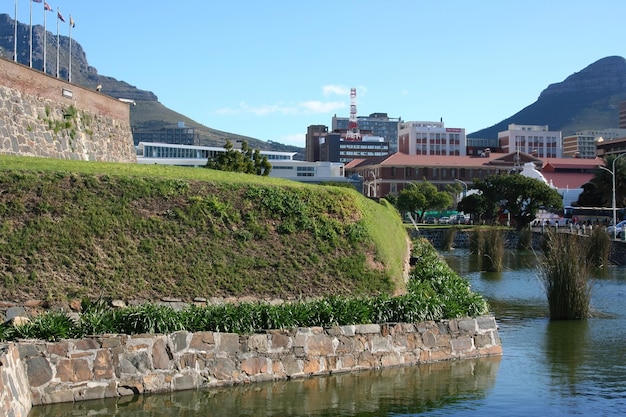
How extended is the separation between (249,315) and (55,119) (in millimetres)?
15107

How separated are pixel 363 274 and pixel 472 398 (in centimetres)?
447

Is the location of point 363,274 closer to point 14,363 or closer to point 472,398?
point 472,398

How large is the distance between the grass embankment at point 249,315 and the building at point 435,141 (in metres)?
144

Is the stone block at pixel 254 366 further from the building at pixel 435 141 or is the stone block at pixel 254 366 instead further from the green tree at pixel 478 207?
the building at pixel 435 141

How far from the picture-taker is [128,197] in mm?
16906

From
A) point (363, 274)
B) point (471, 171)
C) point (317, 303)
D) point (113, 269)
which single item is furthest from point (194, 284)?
point (471, 171)

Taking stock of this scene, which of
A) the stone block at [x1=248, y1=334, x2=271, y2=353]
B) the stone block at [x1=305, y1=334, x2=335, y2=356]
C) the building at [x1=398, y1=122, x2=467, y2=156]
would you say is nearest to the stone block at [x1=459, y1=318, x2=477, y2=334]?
the stone block at [x1=305, y1=334, x2=335, y2=356]

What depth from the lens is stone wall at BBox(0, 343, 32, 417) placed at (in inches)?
400

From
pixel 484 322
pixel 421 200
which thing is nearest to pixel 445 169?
pixel 421 200

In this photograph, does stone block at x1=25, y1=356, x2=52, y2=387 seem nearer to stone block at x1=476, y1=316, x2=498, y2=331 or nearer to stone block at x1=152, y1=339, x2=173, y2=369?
stone block at x1=152, y1=339, x2=173, y2=369

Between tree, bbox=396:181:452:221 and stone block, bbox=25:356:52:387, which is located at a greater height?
tree, bbox=396:181:452:221

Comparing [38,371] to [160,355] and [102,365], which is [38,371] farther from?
[160,355]

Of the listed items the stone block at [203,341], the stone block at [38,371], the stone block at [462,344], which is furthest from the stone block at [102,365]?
the stone block at [462,344]

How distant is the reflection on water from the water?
0.05ft
